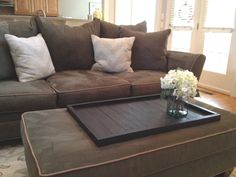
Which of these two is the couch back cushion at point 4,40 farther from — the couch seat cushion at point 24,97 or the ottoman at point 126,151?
the ottoman at point 126,151

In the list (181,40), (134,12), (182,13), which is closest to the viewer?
(182,13)

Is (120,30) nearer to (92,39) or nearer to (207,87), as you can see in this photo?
(92,39)

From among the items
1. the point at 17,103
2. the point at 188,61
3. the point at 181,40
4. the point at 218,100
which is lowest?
the point at 218,100

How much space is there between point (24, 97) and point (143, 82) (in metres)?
1.06

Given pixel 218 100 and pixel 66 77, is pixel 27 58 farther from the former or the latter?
pixel 218 100

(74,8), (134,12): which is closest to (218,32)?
(134,12)

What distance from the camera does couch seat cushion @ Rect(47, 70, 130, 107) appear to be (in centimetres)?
189

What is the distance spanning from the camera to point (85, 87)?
196cm

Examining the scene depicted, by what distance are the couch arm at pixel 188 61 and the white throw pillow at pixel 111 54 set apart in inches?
19.8

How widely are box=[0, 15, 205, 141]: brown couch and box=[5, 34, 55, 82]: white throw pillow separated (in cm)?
8

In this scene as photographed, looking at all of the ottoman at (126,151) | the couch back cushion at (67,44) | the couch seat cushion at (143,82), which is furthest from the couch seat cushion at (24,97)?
the couch seat cushion at (143,82)

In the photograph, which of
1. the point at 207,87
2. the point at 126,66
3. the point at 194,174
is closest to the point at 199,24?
the point at 207,87

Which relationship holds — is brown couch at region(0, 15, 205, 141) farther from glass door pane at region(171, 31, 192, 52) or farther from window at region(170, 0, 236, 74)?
glass door pane at region(171, 31, 192, 52)

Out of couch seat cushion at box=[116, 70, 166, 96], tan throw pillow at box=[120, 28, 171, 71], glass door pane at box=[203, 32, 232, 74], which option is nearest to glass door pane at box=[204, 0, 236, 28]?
glass door pane at box=[203, 32, 232, 74]
